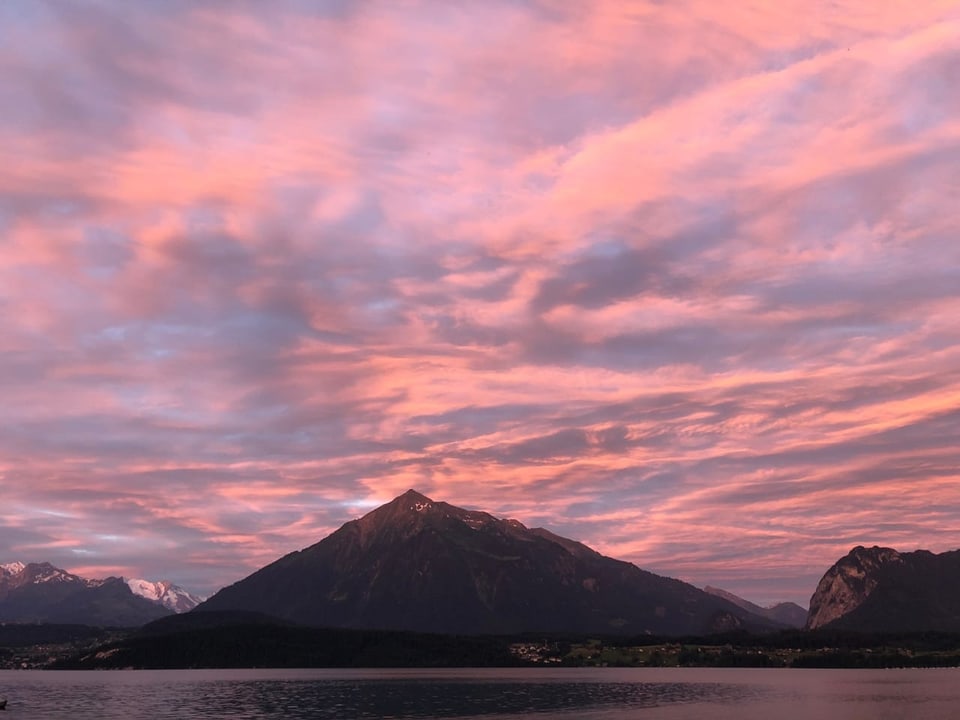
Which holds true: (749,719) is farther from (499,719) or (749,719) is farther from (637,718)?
(499,719)

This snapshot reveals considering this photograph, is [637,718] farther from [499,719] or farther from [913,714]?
[913,714]

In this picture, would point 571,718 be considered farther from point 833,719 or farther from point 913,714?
point 913,714

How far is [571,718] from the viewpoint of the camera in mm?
198125

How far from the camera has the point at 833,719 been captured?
198000 mm

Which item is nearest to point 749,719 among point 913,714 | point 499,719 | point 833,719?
point 833,719

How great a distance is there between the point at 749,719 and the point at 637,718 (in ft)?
78.4

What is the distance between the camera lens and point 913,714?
654ft

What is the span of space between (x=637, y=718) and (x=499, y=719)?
30346 millimetres

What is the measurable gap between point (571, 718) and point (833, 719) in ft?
187

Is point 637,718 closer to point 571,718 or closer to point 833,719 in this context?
point 571,718

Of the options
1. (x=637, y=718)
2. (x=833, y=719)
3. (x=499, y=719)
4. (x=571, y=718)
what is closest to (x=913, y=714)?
(x=833, y=719)

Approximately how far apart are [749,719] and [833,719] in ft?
61.5

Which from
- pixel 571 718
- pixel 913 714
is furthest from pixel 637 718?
pixel 913 714

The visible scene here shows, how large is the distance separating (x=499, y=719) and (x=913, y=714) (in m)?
90.7
